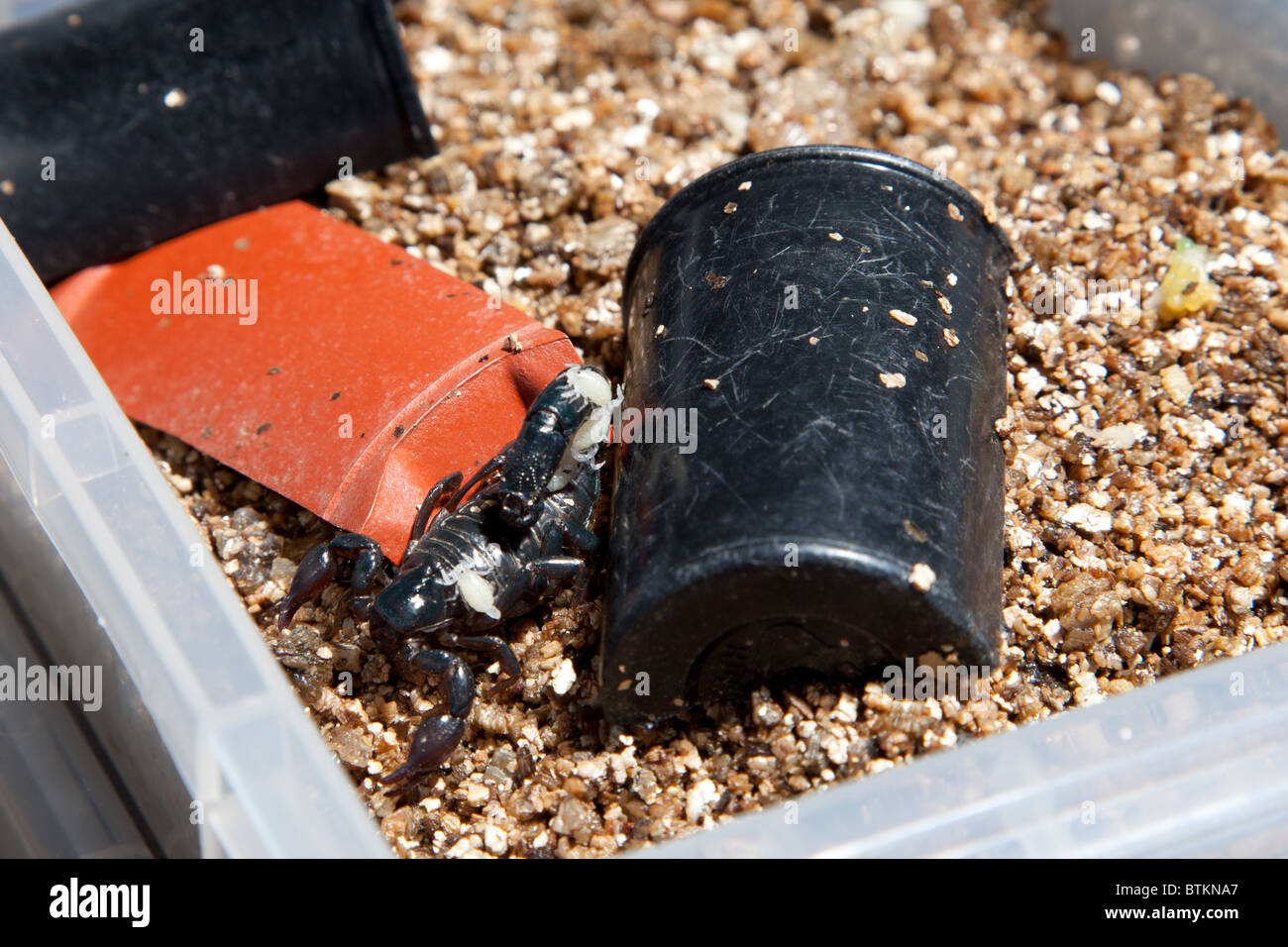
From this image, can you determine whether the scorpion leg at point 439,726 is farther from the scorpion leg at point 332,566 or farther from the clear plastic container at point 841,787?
the clear plastic container at point 841,787

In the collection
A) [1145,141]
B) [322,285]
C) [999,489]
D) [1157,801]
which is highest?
[1145,141]

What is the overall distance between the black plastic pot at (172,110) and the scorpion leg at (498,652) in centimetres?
135

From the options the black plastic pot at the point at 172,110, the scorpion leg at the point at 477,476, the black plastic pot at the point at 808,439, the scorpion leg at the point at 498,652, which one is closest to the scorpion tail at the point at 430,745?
the scorpion leg at the point at 498,652

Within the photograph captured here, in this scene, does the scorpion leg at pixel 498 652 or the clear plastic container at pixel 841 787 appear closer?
the clear plastic container at pixel 841 787

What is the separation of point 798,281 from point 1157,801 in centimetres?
98

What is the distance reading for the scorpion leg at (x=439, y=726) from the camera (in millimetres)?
2123

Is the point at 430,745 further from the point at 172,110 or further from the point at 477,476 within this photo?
the point at 172,110

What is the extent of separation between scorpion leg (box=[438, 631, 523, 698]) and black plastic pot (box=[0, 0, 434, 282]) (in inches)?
53.2

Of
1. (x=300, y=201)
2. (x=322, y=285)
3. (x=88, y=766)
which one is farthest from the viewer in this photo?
(x=300, y=201)

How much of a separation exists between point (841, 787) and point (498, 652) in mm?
748

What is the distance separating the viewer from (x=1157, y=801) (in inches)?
69.1
